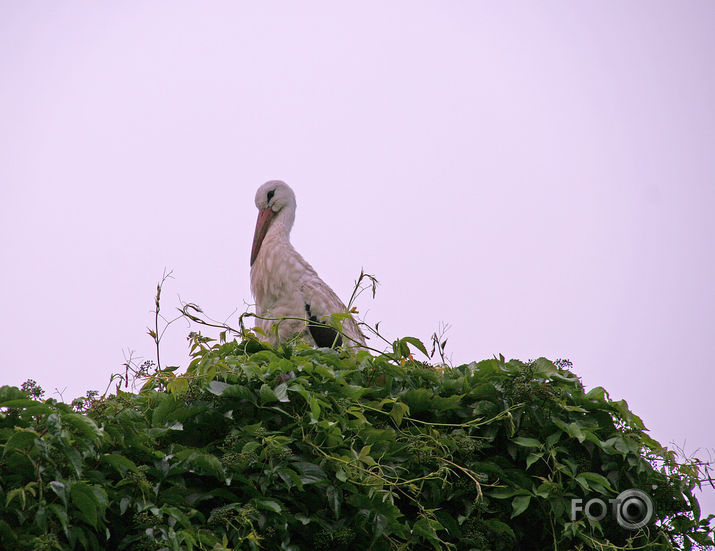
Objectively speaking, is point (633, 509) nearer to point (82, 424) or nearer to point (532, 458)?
point (532, 458)

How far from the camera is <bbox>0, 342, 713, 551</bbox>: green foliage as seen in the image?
236cm

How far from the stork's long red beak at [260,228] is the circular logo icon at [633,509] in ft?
16.2

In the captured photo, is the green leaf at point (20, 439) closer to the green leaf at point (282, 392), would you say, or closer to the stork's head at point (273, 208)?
the green leaf at point (282, 392)

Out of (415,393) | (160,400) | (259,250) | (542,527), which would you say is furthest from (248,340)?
(259,250)

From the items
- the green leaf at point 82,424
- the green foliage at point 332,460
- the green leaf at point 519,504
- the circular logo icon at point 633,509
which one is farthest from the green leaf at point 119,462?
the circular logo icon at point 633,509

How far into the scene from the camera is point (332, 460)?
9.18 ft

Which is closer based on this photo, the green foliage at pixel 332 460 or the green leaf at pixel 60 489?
the green leaf at pixel 60 489

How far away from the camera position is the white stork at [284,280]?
6.67 m

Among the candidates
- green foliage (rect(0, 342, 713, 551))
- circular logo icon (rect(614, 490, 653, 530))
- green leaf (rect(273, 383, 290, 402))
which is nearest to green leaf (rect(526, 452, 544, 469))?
green foliage (rect(0, 342, 713, 551))

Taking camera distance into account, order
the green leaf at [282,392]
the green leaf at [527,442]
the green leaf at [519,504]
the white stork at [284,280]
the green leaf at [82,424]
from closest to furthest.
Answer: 1. the green leaf at [82,424]
2. the green leaf at [282,392]
3. the green leaf at [519,504]
4. the green leaf at [527,442]
5. the white stork at [284,280]

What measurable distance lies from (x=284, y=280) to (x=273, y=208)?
1058 millimetres

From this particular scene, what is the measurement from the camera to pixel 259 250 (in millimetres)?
7480

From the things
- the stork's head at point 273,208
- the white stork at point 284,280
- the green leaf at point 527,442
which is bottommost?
the green leaf at point 527,442

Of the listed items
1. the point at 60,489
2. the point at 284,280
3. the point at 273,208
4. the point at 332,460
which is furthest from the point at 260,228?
the point at 60,489
